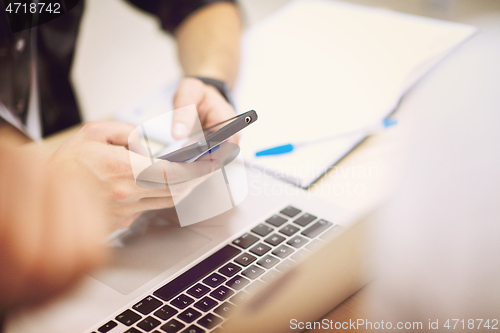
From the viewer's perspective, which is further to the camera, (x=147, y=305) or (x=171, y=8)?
(x=171, y=8)

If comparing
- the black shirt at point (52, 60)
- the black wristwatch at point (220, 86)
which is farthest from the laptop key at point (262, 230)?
the black shirt at point (52, 60)

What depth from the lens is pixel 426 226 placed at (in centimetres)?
38

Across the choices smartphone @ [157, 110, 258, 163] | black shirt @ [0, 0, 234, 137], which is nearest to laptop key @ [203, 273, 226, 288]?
smartphone @ [157, 110, 258, 163]

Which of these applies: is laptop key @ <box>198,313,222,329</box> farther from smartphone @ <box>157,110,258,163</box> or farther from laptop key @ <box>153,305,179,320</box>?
smartphone @ <box>157,110,258,163</box>

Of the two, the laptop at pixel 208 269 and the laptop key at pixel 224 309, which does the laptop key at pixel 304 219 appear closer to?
the laptop at pixel 208 269

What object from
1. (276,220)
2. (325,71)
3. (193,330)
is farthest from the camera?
(325,71)

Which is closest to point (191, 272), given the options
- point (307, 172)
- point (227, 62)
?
point (307, 172)

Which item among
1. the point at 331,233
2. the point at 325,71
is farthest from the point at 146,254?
the point at 325,71

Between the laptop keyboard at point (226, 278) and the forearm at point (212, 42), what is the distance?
314mm

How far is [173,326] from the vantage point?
29cm

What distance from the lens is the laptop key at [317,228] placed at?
363 millimetres

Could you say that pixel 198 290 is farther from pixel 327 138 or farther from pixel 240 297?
pixel 327 138

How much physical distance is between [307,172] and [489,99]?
27 cm

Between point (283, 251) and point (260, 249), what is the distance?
2cm
